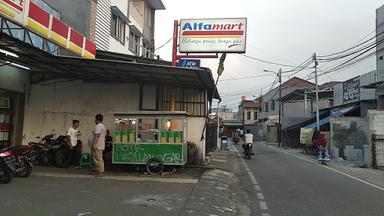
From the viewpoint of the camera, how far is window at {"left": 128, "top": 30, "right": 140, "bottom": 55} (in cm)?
2797

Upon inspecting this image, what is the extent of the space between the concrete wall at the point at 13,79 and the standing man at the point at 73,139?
3051 millimetres

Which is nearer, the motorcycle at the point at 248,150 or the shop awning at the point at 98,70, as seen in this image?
the shop awning at the point at 98,70

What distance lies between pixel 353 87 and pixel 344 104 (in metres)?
2.73

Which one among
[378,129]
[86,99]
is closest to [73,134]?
[86,99]

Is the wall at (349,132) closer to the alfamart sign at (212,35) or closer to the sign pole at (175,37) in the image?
the alfamart sign at (212,35)

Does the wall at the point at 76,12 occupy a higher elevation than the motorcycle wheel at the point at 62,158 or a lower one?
higher

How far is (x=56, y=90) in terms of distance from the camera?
16.6 m

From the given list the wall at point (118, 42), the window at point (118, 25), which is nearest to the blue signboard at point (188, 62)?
the wall at point (118, 42)

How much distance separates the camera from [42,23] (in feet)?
37.3

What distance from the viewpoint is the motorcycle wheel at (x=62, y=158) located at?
1479 centimetres

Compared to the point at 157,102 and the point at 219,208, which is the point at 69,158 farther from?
the point at 219,208

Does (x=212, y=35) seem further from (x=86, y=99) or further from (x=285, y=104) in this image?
(x=285, y=104)

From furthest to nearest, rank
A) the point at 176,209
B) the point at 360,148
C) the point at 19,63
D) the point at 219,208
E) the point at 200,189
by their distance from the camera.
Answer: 1. the point at 360,148
2. the point at 19,63
3. the point at 200,189
4. the point at 219,208
5. the point at 176,209

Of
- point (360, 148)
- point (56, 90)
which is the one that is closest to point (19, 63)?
point (56, 90)
